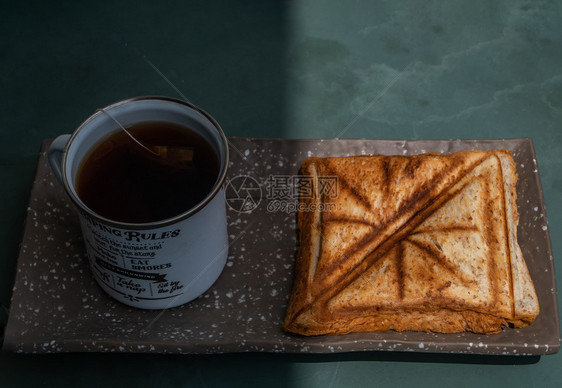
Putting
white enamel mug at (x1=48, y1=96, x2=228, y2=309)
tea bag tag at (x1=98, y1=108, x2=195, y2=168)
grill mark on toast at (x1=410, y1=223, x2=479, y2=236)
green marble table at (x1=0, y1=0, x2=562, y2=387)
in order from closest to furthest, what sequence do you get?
white enamel mug at (x1=48, y1=96, x2=228, y2=309) < tea bag tag at (x1=98, y1=108, x2=195, y2=168) < grill mark on toast at (x1=410, y1=223, x2=479, y2=236) < green marble table at (x1=0, y1=0, x2=562, y2=387)

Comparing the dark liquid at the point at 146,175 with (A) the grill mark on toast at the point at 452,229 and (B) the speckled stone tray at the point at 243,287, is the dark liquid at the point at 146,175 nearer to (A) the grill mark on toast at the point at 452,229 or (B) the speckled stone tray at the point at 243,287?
(B) the speckled stone tray at the point at 243,287

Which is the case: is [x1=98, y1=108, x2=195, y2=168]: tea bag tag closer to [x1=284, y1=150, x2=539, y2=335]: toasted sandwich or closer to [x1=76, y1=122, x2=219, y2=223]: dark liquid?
[x1=76, y1=122, x2=219, y2=223]: dark liquid

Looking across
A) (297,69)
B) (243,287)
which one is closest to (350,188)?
(243,287)

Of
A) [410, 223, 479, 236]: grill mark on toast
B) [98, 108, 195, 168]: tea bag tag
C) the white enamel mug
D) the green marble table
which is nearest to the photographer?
the white enamel mug

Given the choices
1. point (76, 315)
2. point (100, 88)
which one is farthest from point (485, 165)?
point (100, 88)

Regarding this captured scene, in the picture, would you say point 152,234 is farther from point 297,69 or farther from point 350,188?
point 297,69

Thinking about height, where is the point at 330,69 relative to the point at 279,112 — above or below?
above

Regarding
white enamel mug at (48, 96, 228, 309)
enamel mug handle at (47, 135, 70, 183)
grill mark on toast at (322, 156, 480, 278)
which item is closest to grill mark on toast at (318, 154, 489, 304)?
grill mark on toast at (322, 156, 480, 278)

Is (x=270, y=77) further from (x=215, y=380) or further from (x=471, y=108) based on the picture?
(x=215, y=380)
